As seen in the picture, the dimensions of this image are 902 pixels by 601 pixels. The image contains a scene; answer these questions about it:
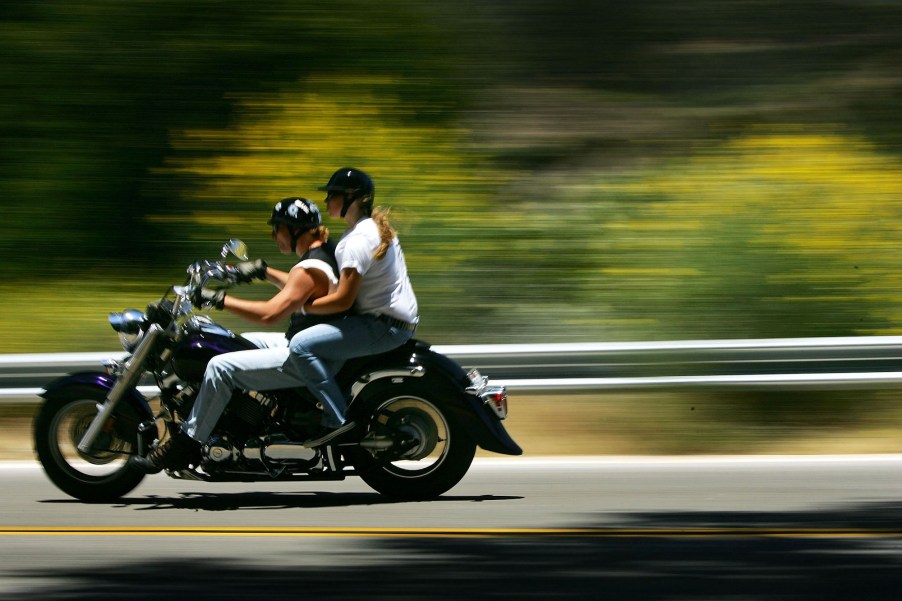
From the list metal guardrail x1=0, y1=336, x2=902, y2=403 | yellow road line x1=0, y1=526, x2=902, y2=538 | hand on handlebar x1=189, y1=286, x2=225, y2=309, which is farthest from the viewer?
metal guardrail x1=0, y1=336, x2=902, y2=403

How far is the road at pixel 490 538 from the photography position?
19.2 feet

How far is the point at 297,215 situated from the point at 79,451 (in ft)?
5.65

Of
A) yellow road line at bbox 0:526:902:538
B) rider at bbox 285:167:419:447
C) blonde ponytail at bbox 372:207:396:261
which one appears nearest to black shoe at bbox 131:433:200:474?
yellow road line at bbox 0:526:902:538

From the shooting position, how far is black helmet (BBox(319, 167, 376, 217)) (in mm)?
7633

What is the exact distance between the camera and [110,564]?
6.30m

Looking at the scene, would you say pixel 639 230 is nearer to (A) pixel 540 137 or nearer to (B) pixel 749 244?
(B) pixel 749 244

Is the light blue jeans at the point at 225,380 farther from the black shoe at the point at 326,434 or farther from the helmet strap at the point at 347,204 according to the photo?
the helmet strap at the point at 347,204

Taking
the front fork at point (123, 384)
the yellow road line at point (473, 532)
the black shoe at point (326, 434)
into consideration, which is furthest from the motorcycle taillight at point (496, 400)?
the front fork at point (123, 384)

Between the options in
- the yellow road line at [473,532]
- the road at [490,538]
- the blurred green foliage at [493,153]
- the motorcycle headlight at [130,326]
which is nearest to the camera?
the road at [490,538]

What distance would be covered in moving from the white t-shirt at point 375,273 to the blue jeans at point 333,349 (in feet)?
0.27

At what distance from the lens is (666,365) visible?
1023cm

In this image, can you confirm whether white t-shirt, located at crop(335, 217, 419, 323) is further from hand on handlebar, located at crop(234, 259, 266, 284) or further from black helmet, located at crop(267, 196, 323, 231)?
hand on handlebar, located at crop(234, 259, 266, 284)

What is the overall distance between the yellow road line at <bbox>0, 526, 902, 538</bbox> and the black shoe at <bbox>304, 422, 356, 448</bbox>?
2.22ft

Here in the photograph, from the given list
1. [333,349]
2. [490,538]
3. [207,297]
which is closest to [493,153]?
[333,349]
